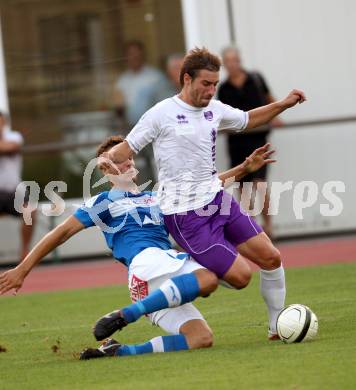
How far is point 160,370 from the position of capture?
689 centimetres

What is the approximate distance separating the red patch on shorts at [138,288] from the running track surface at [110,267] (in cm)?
527

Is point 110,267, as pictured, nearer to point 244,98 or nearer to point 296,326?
point 244,98

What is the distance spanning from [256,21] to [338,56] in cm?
124

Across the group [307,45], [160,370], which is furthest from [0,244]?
[160,370]

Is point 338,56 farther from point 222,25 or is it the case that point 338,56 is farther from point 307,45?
point 222,25

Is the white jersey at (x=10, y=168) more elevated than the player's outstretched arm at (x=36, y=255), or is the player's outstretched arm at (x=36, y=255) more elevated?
the player's outstretched arm at (x=36, y=255)

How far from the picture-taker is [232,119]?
828cm

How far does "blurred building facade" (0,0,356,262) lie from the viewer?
53.3 feet

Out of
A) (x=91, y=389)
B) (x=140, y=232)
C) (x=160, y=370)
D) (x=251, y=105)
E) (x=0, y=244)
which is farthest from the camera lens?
(x=0, y=244)

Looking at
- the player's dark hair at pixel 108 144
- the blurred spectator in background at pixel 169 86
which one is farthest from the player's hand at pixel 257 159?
the blurred spectator in background at pixel 169 86

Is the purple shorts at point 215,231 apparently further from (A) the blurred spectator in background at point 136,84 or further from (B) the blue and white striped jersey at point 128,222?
(A) the blurred spectator in background at point 136,84

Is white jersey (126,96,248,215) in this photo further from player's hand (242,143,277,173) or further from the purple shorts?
player's hand (242,143,277,173)

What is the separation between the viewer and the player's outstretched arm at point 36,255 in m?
7.54

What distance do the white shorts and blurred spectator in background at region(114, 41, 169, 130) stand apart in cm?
859
